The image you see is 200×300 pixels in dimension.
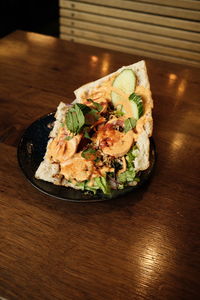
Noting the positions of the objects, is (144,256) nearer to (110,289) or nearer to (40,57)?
(110,289)

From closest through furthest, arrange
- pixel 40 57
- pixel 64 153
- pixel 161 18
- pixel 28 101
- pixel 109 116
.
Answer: pixel 64 153 → pixel 109 116 → pixel 28 101 → pixel 40 57 → pixel 161 18

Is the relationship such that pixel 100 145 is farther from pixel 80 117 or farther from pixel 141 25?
pixel 141 25

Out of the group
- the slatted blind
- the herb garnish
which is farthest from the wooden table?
the slatted blind

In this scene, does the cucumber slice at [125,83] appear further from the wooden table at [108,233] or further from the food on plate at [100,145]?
the wooden table at [108,233]

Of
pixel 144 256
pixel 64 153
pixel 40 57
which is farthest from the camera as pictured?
pixel 40 57

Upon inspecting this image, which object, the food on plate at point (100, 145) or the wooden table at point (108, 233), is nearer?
the wooden table at point (108, 233)

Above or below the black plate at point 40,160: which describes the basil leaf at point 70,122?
above

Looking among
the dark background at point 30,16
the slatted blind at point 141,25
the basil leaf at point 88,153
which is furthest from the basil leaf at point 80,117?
the dark background at point 30,16

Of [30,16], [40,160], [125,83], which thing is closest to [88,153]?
[40,160]

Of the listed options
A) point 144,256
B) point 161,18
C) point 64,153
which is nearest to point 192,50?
point 161,18
